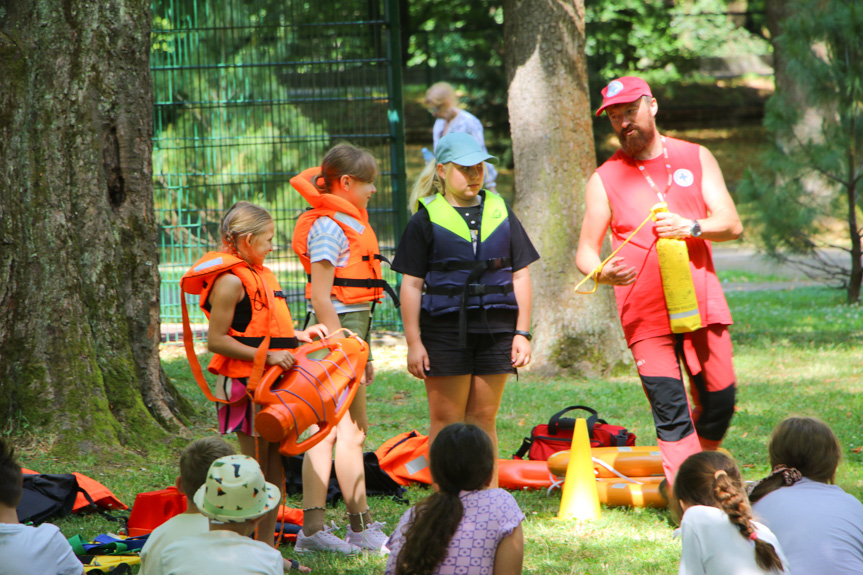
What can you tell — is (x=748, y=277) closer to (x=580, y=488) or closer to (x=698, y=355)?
(x=580, y=488)

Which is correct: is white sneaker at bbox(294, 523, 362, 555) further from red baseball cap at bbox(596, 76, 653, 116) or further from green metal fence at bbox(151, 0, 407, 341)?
green metal fence at bbox(151, 0, 407, 341)

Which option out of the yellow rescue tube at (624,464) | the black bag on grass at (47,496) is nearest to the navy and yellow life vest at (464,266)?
the yellow rescue tube at (624,464)

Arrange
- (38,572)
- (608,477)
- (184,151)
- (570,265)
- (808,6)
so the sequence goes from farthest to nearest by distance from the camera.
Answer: (808,6), (184,151), (570,265), (608,477), (38,572)

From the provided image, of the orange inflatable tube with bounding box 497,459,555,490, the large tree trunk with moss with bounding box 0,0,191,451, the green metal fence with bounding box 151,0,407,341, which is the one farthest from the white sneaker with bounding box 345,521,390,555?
the green metal fence with bounding box 151,0,407,341

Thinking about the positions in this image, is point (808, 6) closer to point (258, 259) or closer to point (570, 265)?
point (570, 265)

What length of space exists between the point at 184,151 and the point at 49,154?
15.4 ft

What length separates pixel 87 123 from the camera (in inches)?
234

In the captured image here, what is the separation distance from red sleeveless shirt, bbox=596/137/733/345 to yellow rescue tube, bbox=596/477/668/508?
101cm

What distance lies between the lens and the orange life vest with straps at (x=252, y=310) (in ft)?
12.3

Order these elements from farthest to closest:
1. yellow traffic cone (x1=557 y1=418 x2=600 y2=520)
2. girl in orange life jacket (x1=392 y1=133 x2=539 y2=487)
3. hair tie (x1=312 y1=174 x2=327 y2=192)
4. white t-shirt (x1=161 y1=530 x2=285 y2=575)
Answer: yellow traffic cone (x1=557 y1=418 x2=600 y2=520) → hair tie (x1=312 y1=174 x2=327 y2=192) → girl in orange life jacket (x1=392 y1=133 x2=539 y2=487) → white t-shirt (x1=161 y1=530 x2=285 y2=575)

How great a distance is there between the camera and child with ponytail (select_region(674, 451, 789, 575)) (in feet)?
9.08

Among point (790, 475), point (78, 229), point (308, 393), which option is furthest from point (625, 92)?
point (78, 229)

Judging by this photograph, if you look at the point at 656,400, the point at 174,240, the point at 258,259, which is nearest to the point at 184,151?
the point at 174,240

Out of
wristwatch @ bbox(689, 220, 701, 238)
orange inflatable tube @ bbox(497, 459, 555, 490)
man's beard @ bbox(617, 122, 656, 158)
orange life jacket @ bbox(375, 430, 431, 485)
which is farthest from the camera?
orange life jacket @ bbox(375, 430, 431, 485)
